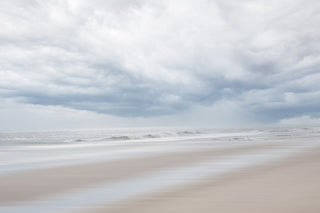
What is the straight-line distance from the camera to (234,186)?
654 centimetres

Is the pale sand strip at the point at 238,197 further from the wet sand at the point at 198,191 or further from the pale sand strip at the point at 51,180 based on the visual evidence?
the pale sand strip at the point at 51,180

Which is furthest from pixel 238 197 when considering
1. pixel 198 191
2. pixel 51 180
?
pixel 51 180

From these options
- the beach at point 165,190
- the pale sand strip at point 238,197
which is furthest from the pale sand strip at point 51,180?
the pale sand strip at point 238,197

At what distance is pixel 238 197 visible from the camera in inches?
217

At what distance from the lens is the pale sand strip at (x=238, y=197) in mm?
4820

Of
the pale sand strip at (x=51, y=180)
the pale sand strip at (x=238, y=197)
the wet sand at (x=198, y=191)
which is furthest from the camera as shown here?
the pale sand strip at (x=51, y=180)

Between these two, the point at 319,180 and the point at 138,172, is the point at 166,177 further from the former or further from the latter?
the point at 319,180

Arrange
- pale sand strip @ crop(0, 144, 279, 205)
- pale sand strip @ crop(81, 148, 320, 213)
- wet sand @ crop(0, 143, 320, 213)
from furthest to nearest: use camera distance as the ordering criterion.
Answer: pale sand strip @ crop(0, 144, 279, 205) → wet sand @ crop(0, 143, 320, 213) → pale sand strip @ crop(81, 148, 320, 213)

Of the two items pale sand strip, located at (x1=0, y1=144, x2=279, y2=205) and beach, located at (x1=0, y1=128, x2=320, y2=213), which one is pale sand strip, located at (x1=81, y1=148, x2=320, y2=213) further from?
pale sand strip, located at (x1=0, y1=144, x2=279, y2=205)

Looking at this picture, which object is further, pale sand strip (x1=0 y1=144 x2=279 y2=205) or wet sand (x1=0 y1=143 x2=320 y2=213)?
pale sand strip (x1=0 y1=144 x2=279 y2=205)

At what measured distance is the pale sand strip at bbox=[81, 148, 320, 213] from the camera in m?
4.82

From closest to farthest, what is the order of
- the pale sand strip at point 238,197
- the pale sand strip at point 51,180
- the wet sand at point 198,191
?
the pale sand strip at point 238,197, the wet sand at point 198,191, the pale sand strip at point 51,180

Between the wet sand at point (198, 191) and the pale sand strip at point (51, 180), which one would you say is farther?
the pale sand strip at point (51, 180)

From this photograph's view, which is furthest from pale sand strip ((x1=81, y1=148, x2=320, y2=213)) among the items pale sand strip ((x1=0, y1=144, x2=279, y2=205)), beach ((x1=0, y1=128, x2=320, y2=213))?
pale sand strip ((x1=0, y1=144, x2=279, y2=205))
